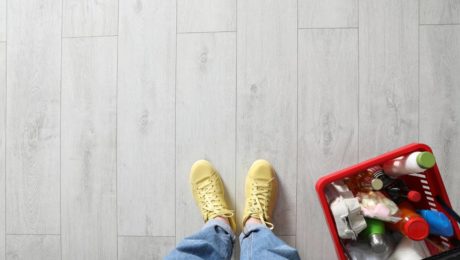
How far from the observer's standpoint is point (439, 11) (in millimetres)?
944

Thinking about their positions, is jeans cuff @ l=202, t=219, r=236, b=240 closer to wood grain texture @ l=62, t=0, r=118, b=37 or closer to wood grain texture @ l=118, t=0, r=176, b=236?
wood grain texture @ l=118, t=0, r=176, b=236

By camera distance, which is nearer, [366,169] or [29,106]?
[366,169]

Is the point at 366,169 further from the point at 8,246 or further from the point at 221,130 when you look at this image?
the point at 8,246

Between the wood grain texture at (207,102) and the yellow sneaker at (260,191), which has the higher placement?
the wood grain texture at (207,102)

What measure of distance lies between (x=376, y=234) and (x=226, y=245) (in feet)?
1.30

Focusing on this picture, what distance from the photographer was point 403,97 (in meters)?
0.95

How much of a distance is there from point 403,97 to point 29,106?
1192mm

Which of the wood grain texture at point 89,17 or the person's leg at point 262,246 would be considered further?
the wood grain texture at point 89,17

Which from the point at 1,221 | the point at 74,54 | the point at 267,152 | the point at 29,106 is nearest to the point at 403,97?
the point at 267,152

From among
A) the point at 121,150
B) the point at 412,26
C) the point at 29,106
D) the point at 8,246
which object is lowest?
the point at 8,246

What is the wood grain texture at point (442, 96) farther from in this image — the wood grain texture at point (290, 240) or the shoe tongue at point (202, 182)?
the shoe tongue at point (202, 182)

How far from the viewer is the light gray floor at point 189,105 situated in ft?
3.13

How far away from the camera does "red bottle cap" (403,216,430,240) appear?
75 centimetres

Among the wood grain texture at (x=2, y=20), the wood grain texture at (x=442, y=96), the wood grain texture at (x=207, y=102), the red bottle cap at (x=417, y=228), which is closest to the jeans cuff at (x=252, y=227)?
the wood grain texture at (x=207, y=102)
